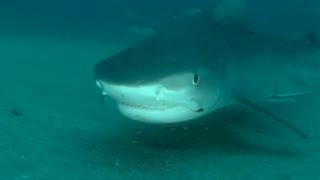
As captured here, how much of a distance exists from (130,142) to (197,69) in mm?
1416

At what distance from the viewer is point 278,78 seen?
22.4 ft

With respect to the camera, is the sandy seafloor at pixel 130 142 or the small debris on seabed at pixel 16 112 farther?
the small debris on seabed at pixel 16 112

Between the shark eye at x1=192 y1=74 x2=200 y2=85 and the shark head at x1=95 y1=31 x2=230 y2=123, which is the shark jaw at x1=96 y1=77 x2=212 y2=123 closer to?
the shark head at x1=95 y1=31 x2=230 y2=123

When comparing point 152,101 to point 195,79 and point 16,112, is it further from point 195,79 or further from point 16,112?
point 16,112

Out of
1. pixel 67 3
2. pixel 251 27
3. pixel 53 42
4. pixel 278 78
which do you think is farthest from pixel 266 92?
pixel 67 3

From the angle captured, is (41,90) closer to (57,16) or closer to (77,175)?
(77,175)

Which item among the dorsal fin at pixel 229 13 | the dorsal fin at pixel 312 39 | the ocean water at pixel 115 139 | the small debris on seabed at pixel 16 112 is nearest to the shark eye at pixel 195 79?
the ocean water at pixel 115 139

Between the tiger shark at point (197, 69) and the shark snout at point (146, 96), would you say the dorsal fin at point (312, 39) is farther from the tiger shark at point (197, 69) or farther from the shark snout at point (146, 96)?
the shark snout at point (146, 96)

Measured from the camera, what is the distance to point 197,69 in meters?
4.04

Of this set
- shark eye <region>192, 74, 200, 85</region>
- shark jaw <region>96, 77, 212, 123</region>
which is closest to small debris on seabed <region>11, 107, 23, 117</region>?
shark jaw <region>96, 77, 212, 123</region>

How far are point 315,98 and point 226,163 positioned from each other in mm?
4675

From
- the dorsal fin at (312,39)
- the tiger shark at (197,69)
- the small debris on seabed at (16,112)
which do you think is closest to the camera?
the tiger shark at (197,69)

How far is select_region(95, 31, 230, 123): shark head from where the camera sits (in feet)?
11.4

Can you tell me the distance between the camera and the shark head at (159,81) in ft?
11.4
